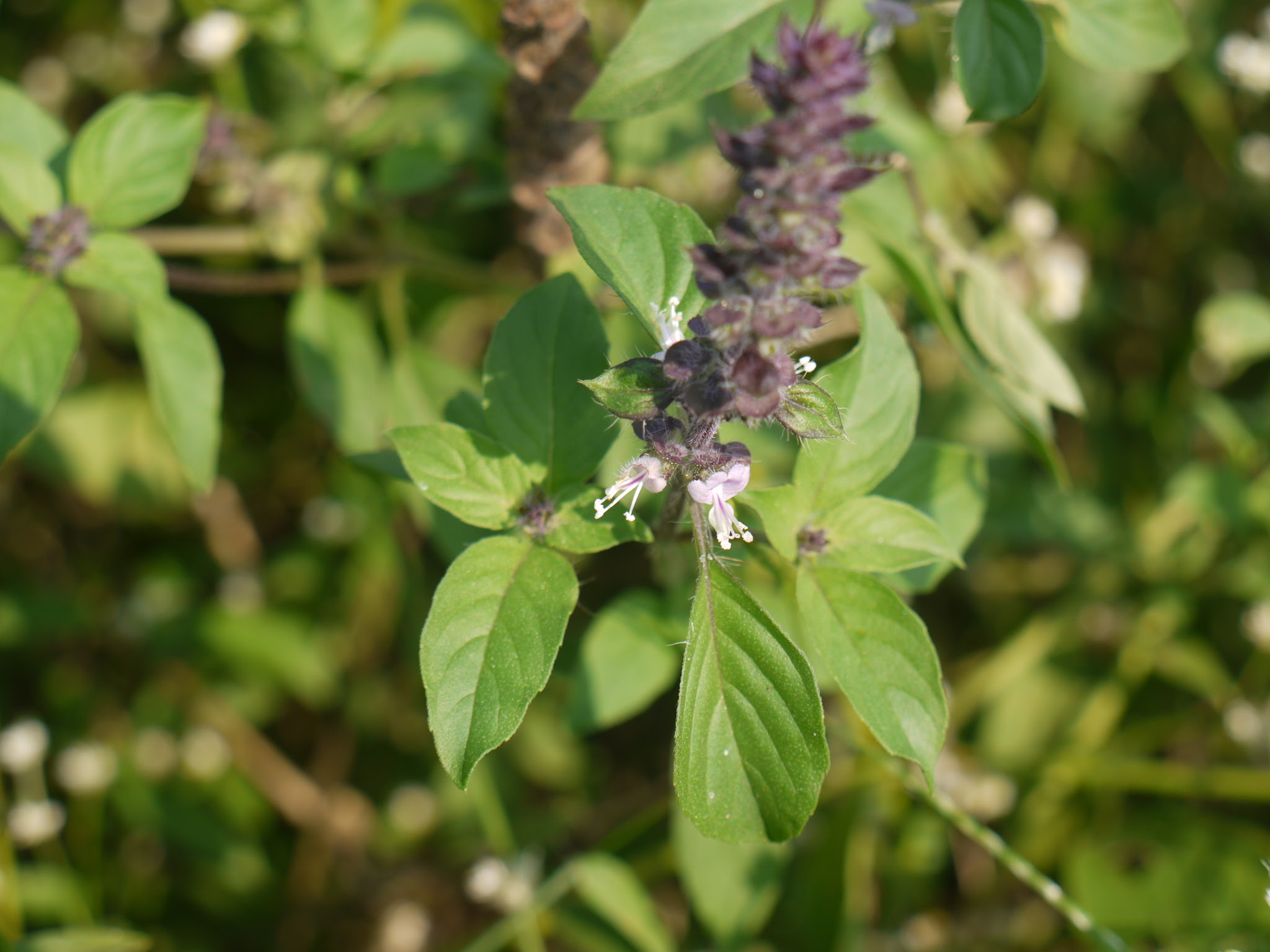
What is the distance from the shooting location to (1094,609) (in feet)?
11.4

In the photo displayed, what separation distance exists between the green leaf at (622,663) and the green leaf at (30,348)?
4.14 feet

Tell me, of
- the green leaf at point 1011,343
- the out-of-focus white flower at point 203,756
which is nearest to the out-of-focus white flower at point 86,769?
the out-of-focus white flower at point 203,756

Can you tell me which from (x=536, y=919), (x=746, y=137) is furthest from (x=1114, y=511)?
(x=746, y=137)

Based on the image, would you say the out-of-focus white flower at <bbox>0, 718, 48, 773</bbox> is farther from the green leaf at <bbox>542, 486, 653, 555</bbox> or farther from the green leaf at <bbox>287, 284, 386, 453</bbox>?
the green leaf at <bbox>542, 486, 653, 555</bbox>

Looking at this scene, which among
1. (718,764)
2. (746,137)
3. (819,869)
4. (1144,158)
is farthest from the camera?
(1144,158)

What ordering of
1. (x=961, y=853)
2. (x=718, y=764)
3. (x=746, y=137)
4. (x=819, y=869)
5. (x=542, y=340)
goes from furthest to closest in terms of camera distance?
(x=961, y=853), (x=819, y=869), (x=542, y=340), (x=718, y=764), (x=746, y=137)

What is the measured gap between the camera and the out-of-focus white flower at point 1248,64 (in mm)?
3588

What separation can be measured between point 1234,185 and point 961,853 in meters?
2.90

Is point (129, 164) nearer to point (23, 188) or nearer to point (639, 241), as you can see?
point (23, 188)

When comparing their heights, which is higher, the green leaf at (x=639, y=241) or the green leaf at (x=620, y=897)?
the green leaf at (x=639, y=241)

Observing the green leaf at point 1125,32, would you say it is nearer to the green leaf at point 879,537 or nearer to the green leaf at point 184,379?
the green leaf at point 879,537

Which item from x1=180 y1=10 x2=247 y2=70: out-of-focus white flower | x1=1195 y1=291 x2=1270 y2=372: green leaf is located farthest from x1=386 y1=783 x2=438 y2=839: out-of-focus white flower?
x1=1195 y1=291 x2=1270 y2=372: green leaf

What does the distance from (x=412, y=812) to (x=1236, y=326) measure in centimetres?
335

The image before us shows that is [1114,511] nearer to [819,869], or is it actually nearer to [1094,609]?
[1094,609]
